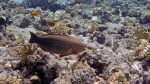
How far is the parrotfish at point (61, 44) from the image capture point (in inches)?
144

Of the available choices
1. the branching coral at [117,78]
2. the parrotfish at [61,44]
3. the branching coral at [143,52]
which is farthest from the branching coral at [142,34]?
the parrotfish at [61,44]

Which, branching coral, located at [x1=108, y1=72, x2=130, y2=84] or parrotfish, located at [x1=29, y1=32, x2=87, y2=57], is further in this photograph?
branching coral, located at [x1=108, y1=72, x2=130, y2=84]

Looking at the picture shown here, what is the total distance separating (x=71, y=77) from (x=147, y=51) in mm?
3298

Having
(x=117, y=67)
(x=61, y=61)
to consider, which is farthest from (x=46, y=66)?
(x=117, y=67)

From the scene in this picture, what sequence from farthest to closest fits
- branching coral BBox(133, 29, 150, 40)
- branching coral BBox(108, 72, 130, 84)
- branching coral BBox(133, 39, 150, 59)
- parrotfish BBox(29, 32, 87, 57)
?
branching coral BBox(133, 29, 150, 40)
branching coral BBox(133, 39, 150, 59)
branching coral BBox(108, 72, 130, 84)
parrotfish BBox(29, 32, 87, 57)

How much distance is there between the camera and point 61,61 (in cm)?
466

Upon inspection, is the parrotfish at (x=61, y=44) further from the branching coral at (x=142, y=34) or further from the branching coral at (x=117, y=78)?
the branching coral at (x=142, y=34)

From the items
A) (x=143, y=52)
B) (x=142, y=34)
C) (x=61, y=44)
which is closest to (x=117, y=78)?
(x=61, y=44)

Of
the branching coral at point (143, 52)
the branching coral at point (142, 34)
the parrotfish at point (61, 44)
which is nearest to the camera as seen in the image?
the parrotfish at point (61, 44)

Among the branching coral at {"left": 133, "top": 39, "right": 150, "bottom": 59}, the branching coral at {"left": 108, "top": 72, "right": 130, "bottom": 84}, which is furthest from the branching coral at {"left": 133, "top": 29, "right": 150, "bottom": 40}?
the branching coral at {"left": 108, "top": 72, "right": 130, "bottom": 84}

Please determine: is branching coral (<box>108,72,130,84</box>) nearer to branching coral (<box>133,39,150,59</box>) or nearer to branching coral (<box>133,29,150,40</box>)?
branching coral (<box>133,39,150,59</box>)

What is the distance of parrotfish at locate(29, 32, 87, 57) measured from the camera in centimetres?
367

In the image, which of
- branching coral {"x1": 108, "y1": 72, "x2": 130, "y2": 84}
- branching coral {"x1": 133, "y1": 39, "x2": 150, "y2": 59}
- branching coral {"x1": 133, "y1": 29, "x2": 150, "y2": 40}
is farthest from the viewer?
branching coral {"x1": 133, "y1": 29, "x2": 150, "y2": 40}

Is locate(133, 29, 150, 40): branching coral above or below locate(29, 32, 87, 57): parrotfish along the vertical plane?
below
